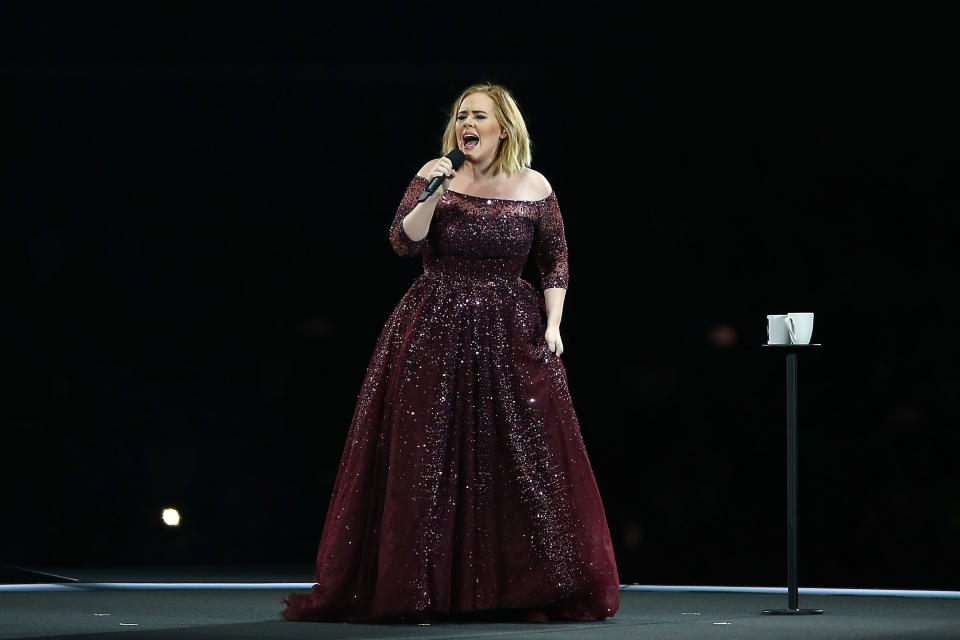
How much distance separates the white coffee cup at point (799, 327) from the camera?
4.09 m

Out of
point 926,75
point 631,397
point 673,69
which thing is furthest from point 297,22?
point 926,75

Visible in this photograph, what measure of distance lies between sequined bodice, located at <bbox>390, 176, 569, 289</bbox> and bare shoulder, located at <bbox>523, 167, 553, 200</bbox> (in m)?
0.03

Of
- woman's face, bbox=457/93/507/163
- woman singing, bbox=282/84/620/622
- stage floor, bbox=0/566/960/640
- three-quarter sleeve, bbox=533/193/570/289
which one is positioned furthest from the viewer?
three-quarter sleeve, bbox=533/193/570/289

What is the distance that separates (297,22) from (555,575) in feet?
7.84

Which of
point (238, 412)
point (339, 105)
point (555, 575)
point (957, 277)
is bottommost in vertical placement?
point (555, 575)

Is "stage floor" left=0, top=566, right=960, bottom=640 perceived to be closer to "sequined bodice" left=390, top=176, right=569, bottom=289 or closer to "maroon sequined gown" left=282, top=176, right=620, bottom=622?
"maroon sequined gown" left=282, top=176, right=620, bottom=622

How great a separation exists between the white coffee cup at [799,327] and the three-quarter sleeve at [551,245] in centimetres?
56

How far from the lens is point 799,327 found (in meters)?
4.11

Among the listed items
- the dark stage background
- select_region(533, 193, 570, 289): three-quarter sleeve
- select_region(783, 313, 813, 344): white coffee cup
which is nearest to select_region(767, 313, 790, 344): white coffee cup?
select_region(783, 313, 813, 344): white coffee cup

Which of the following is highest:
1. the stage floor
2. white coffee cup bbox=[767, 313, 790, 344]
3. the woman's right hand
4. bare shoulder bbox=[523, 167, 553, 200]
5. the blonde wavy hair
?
the blonde wavy hair

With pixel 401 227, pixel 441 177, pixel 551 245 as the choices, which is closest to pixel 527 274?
pixel 551 245

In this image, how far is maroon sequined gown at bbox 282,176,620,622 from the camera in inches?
151

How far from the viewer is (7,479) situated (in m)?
5.54

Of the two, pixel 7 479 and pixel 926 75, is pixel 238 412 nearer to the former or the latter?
pixel 7 479
